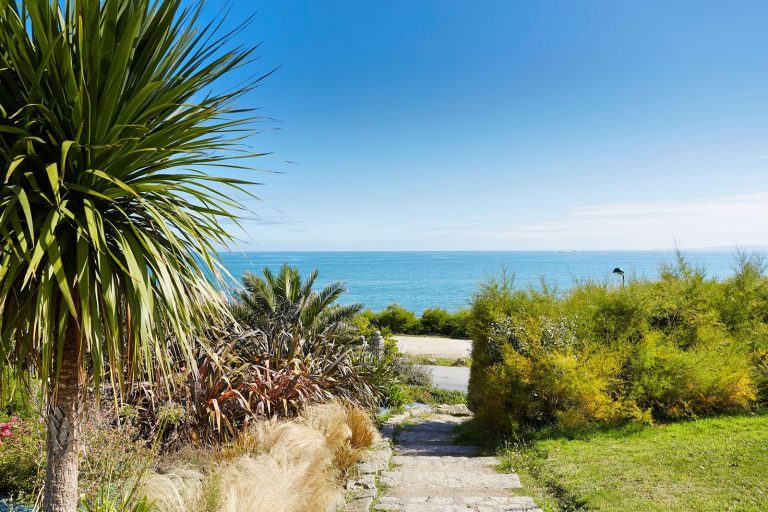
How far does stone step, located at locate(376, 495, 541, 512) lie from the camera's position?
4.27 meters

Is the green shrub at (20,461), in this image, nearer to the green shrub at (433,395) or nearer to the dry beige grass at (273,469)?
the dry beige grass at (273,469)

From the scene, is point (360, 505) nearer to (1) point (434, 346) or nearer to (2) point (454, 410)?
(2) point (454, 410)

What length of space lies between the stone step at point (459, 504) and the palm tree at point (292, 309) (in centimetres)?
343

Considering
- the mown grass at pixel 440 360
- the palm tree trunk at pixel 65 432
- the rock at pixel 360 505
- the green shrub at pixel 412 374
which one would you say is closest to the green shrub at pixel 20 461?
the palm tree trunk at pixel 65 432

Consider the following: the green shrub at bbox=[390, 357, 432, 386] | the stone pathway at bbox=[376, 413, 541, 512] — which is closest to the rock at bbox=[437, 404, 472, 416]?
the green shrub at bbox=[390, 357, 432, 386]

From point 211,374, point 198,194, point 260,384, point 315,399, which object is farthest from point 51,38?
point 315,399

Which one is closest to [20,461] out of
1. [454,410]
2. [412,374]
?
[454,410]

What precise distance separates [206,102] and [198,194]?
59 cm

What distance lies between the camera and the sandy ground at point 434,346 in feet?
69.0

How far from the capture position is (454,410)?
10.6m

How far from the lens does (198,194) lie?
267 centimetres

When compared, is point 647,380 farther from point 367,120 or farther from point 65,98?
point 367,120

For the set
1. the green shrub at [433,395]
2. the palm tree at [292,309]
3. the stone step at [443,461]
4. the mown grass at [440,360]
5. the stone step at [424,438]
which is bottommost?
the mown grass at [440,360]

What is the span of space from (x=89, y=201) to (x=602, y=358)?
7213 millimetres
